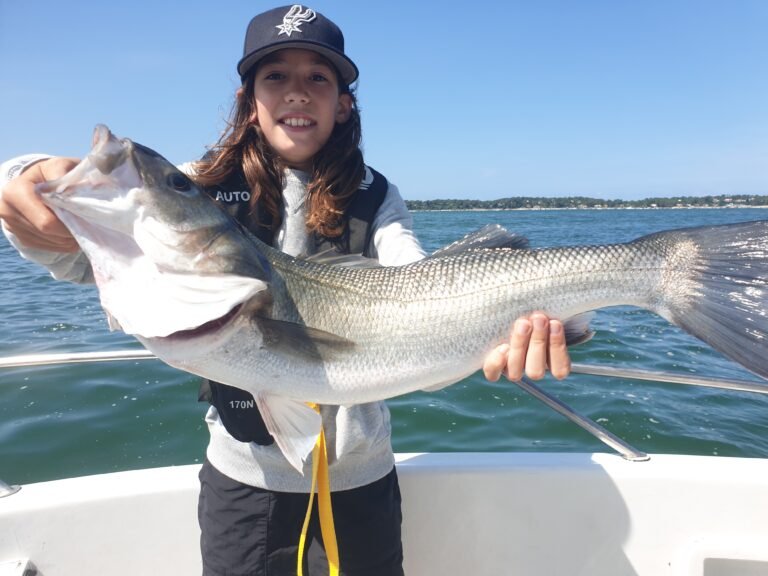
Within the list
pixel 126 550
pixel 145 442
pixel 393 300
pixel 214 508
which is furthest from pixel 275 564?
pixel 145 442

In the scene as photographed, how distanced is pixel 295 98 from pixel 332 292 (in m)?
1.08

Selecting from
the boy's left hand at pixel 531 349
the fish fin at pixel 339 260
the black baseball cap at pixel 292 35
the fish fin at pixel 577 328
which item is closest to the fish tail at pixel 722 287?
the fish fin at pixel 577 328

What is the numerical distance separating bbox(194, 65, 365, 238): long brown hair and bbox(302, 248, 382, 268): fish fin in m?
0.34

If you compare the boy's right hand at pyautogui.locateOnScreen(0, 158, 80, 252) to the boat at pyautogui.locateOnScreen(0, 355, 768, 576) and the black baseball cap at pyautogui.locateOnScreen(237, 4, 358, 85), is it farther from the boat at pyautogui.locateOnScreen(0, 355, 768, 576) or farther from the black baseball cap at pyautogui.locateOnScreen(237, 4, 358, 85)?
the boat at pyautogui.locateOnScreen(0, 355, 768, 576)

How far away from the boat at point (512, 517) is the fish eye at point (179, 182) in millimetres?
2025

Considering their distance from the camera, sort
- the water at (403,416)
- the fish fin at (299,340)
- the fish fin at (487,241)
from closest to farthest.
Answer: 1. the fish fin at (299,340)
2. the fish fin at (487,241)
3. the water at (403,416)

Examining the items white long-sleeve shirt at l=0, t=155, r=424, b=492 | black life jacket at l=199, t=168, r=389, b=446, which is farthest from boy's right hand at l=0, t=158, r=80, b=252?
black life jacket at l=199, t=168, r=389, b=446

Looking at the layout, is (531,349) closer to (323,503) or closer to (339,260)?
(339,260)

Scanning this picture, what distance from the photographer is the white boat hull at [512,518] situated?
3100 millimetres

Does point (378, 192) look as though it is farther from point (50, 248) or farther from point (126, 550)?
point (126, 550)

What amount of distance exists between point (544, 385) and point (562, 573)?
16.6ft

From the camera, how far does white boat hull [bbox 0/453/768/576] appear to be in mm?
3100

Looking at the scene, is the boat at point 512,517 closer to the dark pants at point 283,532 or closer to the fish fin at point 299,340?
the dark pants at point 283,532

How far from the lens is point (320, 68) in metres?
2.68
